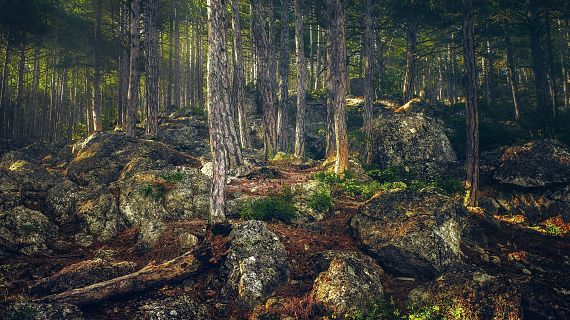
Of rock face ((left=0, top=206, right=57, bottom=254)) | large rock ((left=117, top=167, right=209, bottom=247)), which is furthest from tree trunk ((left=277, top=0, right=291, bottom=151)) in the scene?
rock face ((left=0, top=206, right=57, bottom=254))

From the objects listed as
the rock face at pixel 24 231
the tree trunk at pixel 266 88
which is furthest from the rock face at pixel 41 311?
the tree trunk at pixel 266 88

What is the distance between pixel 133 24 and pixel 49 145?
13541mm

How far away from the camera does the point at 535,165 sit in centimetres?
1366

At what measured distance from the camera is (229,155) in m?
14.7

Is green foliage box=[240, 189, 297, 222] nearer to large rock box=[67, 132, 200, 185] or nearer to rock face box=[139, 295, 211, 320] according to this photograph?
rock face box=[139, 295, 211, 320]

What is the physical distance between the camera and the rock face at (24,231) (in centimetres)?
845

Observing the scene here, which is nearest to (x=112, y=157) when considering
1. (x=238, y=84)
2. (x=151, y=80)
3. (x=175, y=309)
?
(x=151, y=80)

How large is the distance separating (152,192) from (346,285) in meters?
6.96

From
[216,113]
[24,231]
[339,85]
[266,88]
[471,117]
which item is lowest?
[24,231]

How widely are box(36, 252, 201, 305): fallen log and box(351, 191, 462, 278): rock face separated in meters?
4.62

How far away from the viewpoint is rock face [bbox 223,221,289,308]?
744 centimetres

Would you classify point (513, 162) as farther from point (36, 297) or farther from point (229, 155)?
point (36, 297)

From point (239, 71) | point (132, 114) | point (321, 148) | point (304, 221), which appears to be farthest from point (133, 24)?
point (304, 221)

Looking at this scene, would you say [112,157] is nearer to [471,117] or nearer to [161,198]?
[161,198]
